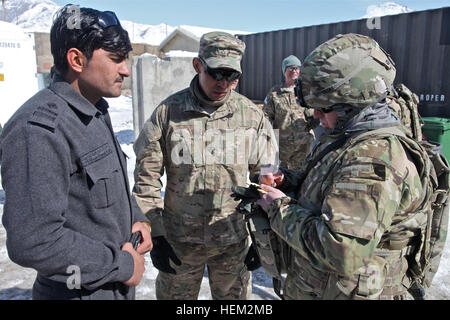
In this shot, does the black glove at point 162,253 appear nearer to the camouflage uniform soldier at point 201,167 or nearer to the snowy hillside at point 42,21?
the camouflage uniform soldier at point 201,167

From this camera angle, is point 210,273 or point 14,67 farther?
point 14,67

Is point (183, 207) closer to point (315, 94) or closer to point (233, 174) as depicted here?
point (233, 174)

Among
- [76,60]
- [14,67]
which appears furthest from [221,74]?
[14,67]

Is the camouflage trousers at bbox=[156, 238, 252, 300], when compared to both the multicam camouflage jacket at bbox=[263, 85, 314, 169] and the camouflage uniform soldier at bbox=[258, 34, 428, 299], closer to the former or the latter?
the camouflage uniform soldier at bbox=[258, 34, 428, 299]

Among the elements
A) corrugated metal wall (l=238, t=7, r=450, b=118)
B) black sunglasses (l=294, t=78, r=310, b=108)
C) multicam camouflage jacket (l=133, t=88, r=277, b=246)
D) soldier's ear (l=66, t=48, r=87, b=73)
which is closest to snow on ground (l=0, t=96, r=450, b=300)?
multicam camouflage jacket (l=133, t=88, r=277, b=246)

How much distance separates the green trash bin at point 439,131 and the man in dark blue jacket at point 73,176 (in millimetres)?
5322

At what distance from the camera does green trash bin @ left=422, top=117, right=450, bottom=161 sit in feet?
17.2

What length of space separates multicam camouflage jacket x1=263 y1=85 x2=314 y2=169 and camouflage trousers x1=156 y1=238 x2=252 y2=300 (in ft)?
10.0

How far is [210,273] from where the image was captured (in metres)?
2.43

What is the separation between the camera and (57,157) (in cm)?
116

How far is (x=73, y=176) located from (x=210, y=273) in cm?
147

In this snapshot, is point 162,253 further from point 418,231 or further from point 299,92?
point 418,231

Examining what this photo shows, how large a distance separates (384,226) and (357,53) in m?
0.74

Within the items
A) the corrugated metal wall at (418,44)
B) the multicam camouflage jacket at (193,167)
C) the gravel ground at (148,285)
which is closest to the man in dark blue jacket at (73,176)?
the multicam camouflage jacket at (193,167)
